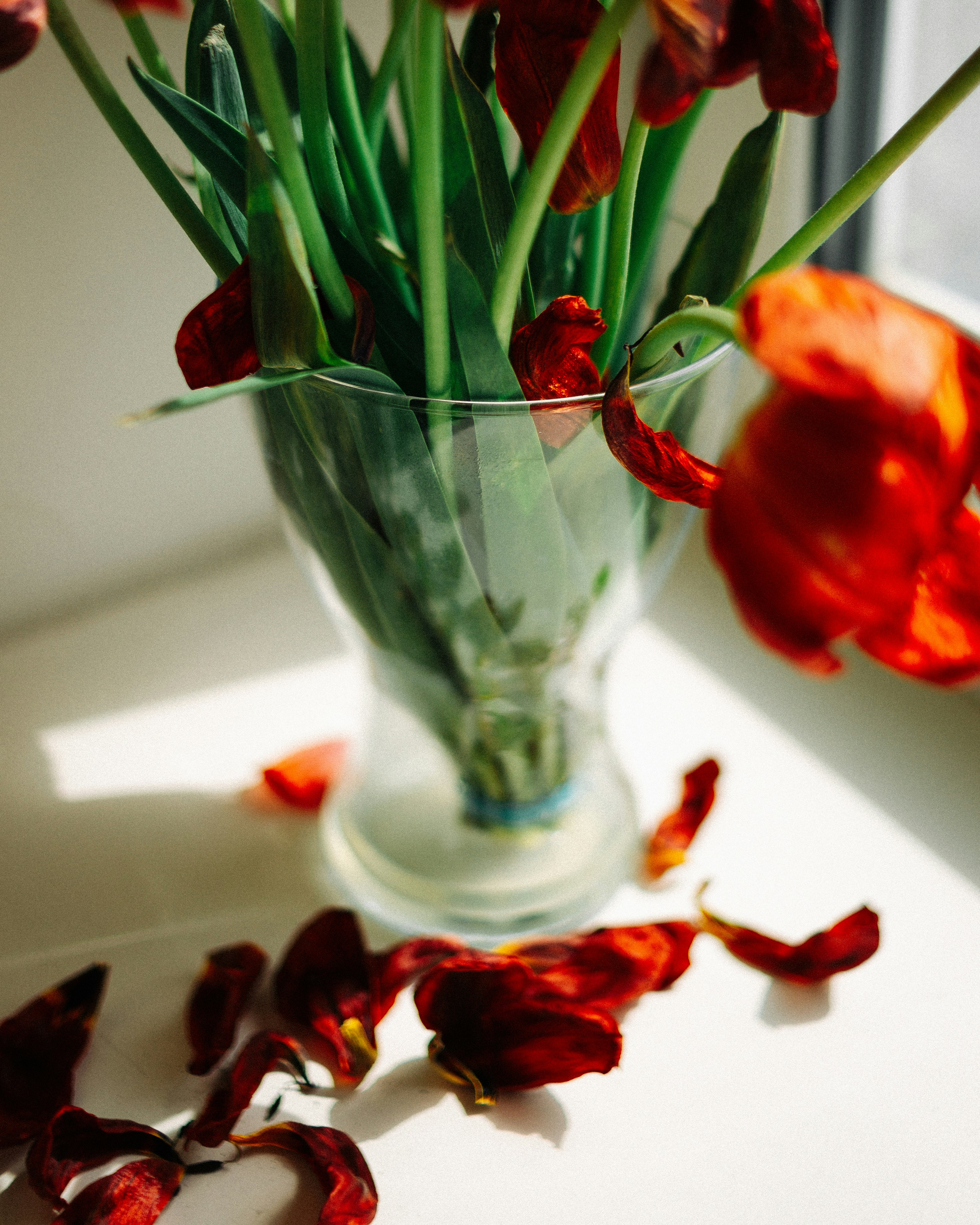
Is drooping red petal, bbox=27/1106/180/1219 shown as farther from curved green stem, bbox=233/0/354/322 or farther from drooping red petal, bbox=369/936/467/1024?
curved green stem, bbox=233/0/354/322

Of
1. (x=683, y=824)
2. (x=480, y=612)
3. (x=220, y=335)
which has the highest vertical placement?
(x=220, y=335)

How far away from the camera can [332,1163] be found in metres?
0.31

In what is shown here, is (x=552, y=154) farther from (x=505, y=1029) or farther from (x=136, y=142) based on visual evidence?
(x=505, y=1029)

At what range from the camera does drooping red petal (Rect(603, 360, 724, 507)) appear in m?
0.25

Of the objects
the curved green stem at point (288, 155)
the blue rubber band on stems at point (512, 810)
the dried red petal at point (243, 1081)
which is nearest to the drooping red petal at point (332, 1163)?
the dried red petal at point (243, 1081)

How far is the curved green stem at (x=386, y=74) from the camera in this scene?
30cm

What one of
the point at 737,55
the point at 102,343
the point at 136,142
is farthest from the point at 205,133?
the point at 102,343

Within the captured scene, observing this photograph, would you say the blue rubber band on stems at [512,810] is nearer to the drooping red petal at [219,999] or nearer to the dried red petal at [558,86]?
the drooping red petal at [219,999]

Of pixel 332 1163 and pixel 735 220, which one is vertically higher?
pixel 735 220

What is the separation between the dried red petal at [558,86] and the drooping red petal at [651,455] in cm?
5

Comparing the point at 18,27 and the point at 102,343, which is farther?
the point at 102,343

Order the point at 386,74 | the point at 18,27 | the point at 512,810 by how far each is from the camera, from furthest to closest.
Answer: the point at 512,810
the point at 386,74
the point at 18,27

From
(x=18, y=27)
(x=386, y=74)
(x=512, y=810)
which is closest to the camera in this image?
(x=18, y=27)

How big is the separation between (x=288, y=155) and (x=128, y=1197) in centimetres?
27
